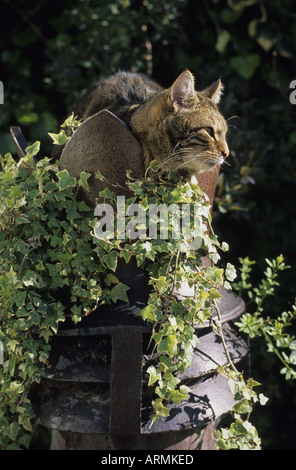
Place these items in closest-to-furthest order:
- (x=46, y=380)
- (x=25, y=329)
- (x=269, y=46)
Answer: (x=25, y=329) → (x=46, y=380) → (x=269, y=46)

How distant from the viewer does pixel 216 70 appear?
8.05 feet

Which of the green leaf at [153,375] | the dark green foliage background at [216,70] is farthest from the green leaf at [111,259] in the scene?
the dark green foliage background at [216,70]

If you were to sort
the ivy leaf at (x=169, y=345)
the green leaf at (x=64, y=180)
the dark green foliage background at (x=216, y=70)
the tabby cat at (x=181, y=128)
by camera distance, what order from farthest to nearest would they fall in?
the dark green foliage background at (x=216, y=70) → the tabby cat at (x=181, y=128) → the green leaf at (x=64, y=180) → the ivy leaf at (x=169, y=345)

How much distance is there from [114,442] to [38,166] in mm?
715

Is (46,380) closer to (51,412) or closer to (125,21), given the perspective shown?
(51,412)

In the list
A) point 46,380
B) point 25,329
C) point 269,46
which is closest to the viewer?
point 25,329

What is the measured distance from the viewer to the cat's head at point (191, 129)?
1339 millimetres

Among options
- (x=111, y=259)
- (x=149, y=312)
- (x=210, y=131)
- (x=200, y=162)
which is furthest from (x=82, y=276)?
(x=210, y=131)

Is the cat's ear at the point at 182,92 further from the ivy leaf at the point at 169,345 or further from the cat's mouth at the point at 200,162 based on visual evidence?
the ivy leaf at the point at 169,345

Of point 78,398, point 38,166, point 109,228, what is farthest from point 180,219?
point 78,398

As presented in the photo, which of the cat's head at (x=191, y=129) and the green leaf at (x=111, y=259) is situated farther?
the cat's head at (x=191, y=129)

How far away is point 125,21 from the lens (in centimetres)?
241

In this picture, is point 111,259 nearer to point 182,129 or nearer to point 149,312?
point 149,312

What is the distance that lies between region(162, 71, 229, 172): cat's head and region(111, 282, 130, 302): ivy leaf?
13.0 inches
